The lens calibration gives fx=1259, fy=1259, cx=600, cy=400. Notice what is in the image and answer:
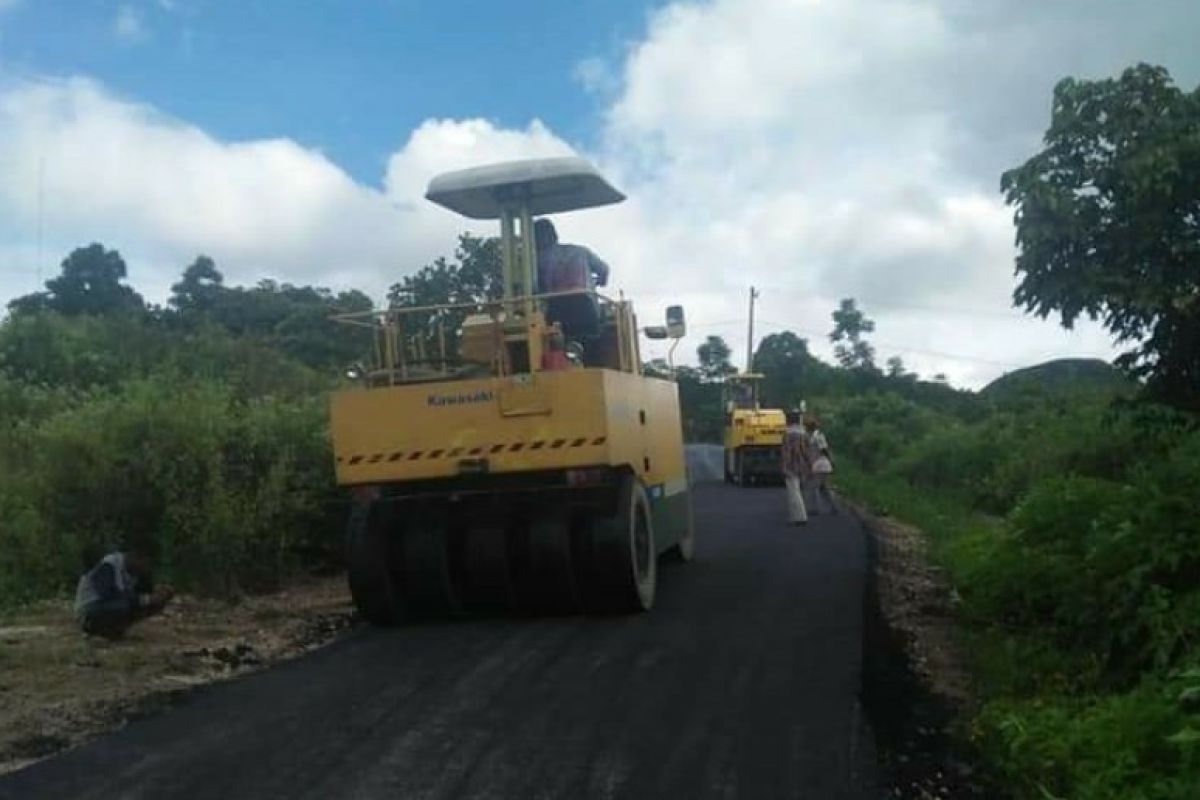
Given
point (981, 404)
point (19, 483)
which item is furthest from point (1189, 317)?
point (981, 404)

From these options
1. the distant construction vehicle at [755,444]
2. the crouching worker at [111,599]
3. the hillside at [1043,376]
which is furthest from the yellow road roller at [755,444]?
the crouching worker at [111,599]

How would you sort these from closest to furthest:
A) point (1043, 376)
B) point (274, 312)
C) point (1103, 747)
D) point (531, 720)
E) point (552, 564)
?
point (1103, 747)
point (531, 720)
point (552, 564)
point (274, 312)
point (1043, 376)

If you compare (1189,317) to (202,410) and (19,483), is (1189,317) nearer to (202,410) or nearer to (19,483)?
(202,410)

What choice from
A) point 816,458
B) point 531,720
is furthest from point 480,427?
point 816,458

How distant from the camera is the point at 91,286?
146 ft

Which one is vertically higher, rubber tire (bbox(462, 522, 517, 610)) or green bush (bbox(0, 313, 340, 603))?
green bush (bbox(0, 313, 340, 603))

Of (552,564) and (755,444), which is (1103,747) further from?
(755,444)

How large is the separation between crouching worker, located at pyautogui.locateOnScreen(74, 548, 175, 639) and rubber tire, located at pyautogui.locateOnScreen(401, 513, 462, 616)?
6.70 ft

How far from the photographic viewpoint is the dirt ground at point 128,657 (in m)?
7.04

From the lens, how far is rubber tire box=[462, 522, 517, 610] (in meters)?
9.66

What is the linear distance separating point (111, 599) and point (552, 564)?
3388mm

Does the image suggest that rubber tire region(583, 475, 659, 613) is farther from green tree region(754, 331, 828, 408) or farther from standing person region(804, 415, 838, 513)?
green tree region(754, 331, 828, 408)

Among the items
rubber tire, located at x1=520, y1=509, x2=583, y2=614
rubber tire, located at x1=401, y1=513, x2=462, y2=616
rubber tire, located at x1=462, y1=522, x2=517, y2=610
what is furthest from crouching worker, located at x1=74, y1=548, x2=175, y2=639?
rubber tire, located at x1=520, y1=509, x2=583, y2=614

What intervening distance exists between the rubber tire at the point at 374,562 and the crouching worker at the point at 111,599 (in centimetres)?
163
